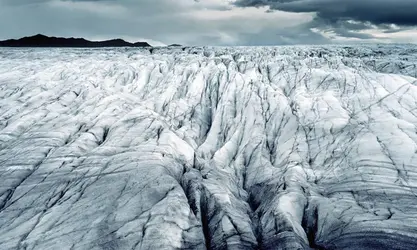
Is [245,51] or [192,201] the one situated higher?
[245,51]

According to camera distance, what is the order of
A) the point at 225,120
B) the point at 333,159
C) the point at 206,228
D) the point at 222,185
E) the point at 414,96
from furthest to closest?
1. the point at 225,120
2. the point at 414,96
3. the point at 333,159
4. the point at 222,185
5. the point at 206,228

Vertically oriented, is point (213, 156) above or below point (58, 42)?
below

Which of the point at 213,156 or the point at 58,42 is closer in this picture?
the point at 213,156

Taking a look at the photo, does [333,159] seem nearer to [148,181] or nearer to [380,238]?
[380,238]

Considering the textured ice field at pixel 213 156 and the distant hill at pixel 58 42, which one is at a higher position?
the distant hill at pixel 58 42

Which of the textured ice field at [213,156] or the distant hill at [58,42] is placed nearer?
the textured ice field at [213,156]

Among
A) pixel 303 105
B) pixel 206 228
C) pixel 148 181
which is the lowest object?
pixel 206 228

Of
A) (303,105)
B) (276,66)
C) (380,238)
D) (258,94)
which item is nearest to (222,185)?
(380,238)

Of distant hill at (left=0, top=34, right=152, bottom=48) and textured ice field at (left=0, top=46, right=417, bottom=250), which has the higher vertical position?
distant hill at (left=0, top=34, right=152, bottom=48)
